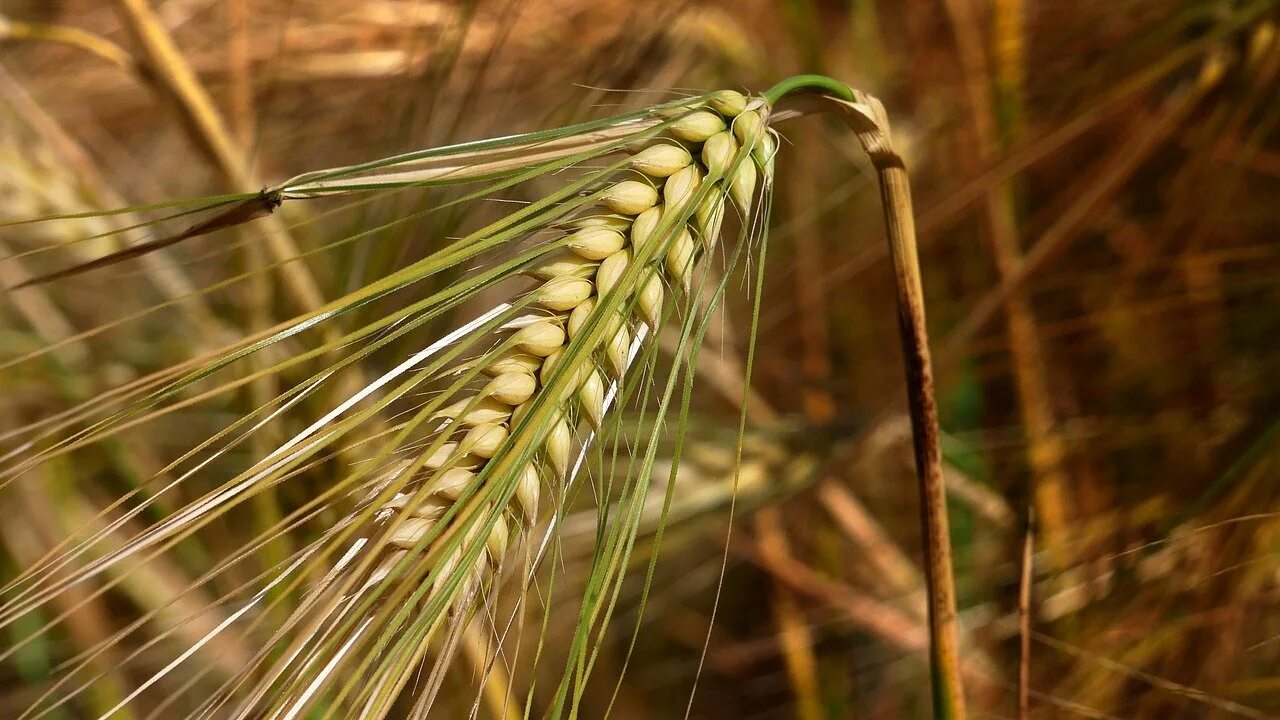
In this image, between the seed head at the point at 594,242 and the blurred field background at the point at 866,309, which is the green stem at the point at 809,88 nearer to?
the seed head at the point at 594,242

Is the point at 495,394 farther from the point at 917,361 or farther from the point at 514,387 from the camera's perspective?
the point at 917,361

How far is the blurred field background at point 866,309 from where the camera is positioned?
576mm

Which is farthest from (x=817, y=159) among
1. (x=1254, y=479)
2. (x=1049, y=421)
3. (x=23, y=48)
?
(x=23, y=48)

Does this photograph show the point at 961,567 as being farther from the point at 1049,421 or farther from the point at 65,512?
the point at 65,512

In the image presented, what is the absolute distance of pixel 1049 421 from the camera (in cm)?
77

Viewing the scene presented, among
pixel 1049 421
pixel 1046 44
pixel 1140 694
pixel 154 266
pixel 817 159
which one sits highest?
pixel 817 159

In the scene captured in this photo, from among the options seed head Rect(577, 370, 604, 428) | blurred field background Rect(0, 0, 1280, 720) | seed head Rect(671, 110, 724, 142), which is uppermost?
blurred field background Rect(0, 0, 1280, 720)

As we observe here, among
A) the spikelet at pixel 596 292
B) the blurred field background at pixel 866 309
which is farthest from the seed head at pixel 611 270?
the blurred field background at pixel 866 309

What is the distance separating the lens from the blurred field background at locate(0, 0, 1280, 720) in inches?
22.7

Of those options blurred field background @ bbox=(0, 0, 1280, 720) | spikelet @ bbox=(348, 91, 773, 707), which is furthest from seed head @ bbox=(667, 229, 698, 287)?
blurred field background @ bbox=(0, 0, 1280, 720)

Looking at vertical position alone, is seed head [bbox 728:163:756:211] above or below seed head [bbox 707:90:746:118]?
below

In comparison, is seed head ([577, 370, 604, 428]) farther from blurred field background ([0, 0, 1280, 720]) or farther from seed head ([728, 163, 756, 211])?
blurred field background ([0, 0, 1280, 720])

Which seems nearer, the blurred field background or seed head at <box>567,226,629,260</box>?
seed head at <box>567,226,629,260</box>

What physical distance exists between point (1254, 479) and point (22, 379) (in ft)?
3.14
